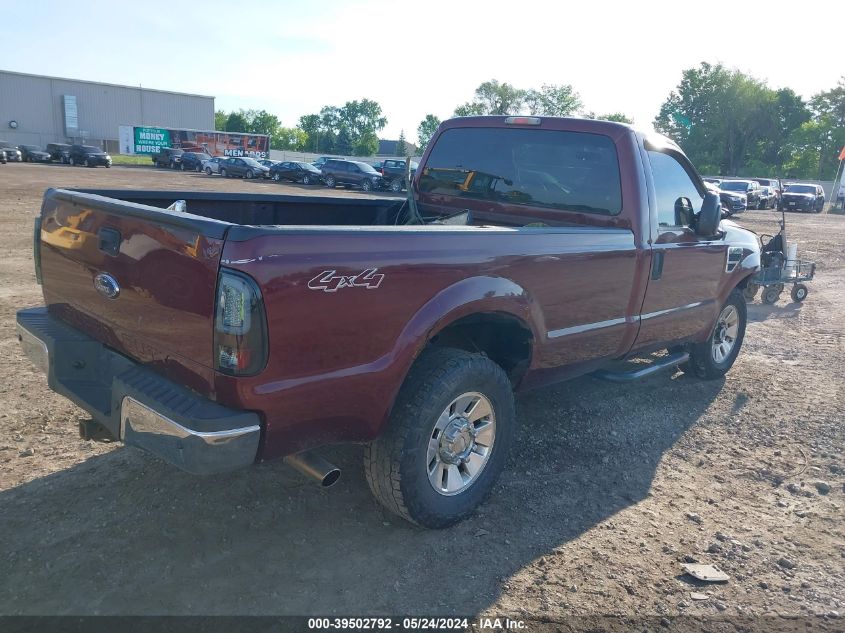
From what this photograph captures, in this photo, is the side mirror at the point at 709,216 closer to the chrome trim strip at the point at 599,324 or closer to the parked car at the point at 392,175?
the chrome trim strip at the point at 599,324

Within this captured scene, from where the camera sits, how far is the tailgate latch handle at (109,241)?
2820mm

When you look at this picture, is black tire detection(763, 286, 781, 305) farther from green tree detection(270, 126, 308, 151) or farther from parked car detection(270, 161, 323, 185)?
green tree detection(270, 126, 308, 151)

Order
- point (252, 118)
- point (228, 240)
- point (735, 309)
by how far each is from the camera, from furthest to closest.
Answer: point (252, 118), point (735, 309), point (228, 240)

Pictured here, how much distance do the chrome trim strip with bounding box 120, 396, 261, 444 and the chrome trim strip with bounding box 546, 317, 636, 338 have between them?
1895 millimetres

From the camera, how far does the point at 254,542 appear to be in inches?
125

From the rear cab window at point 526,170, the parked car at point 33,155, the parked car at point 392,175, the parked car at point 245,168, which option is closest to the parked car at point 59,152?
the parked car at point 33,155

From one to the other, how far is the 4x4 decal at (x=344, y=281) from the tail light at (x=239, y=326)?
0.78 ft

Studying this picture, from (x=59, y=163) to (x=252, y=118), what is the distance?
7957 cm

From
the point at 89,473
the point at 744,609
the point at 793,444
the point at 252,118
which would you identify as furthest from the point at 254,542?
the point at 252,118

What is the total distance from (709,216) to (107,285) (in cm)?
380

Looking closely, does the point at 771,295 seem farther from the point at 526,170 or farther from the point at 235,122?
the point at 235,122

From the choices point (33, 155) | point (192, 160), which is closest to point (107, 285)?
point (33, 155)

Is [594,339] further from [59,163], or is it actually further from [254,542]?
[59,163]

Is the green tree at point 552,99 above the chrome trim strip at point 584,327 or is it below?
above
